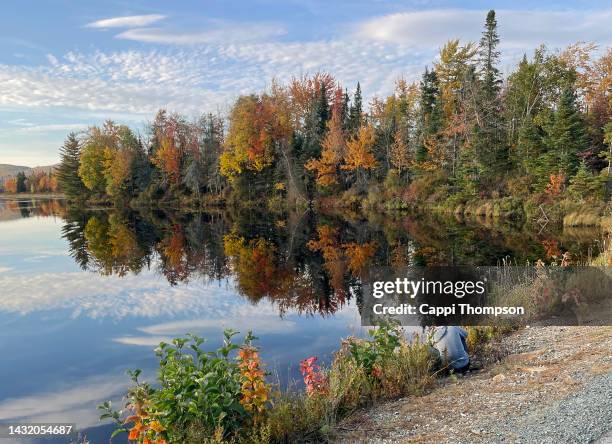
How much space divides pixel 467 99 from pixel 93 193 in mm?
54831

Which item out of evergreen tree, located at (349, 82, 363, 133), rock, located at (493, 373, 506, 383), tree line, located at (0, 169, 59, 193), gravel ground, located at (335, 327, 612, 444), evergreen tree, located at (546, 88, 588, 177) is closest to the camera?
gravel ground, located at (335, 327, 612, 444)

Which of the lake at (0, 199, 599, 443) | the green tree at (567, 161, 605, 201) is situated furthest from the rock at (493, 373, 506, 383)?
the green tree at (567, 161, 605, 201)

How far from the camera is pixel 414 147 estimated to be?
4700 cm

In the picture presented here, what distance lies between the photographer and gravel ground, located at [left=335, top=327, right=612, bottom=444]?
175 inches

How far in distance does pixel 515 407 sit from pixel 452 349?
6.24 ft

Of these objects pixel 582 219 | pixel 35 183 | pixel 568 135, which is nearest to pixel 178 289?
pixel 582 219

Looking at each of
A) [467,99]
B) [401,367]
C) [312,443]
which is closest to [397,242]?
[401,367]

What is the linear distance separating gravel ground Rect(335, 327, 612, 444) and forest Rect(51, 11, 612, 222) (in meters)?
28.6

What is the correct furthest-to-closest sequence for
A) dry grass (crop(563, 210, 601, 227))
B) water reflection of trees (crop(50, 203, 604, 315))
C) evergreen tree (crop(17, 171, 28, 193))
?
1. evergreen tree (crop(17, 171, 28, 193))
2. dry grass (crop(563, 210, 601, 227))
3. water reflection of trees (crop(50, 203, 604, 315))

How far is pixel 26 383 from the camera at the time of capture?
336 inches

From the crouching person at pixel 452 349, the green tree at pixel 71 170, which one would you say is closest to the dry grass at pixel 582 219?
the crouching person at pixel 452 349

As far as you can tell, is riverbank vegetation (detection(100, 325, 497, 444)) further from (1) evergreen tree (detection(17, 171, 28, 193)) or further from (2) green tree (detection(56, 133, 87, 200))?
(1) evergreen tree (detection(17, 171, 28, 193))

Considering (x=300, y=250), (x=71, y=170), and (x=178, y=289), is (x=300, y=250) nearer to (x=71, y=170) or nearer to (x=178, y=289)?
(x=178, y=289)

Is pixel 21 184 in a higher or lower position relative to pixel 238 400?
higher
